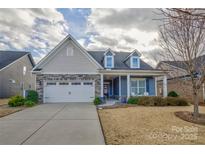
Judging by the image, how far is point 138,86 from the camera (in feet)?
66.3

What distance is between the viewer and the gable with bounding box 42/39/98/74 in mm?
18312

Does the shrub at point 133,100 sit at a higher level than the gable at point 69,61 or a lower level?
lower

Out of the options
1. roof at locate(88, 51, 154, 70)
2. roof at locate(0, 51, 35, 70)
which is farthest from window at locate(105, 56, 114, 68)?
roof at locate(0, 51, 35, 70)

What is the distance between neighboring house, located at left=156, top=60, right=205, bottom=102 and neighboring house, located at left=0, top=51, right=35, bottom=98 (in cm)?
2048

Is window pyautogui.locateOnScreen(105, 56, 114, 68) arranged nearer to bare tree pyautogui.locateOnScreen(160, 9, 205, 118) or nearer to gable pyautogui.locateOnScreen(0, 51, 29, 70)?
bare tree pyautogui.locateOnScreen(160, 9, 205, 118)

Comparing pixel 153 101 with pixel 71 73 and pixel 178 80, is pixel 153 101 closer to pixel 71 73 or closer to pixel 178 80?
pixel 178 80

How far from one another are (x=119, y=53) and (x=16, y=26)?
1216cm

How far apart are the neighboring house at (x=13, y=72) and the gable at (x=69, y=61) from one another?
467 inches

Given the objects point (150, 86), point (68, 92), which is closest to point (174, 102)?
point (150, 86)

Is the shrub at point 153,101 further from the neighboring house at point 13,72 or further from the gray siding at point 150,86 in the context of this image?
the neighboring house at point 13,72

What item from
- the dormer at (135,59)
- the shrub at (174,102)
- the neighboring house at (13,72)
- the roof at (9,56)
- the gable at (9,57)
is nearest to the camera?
the shrub at (174,102)

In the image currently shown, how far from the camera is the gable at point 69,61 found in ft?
60.1

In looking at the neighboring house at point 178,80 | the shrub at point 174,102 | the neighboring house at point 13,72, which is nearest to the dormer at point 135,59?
the neighboring house at point 178,80
